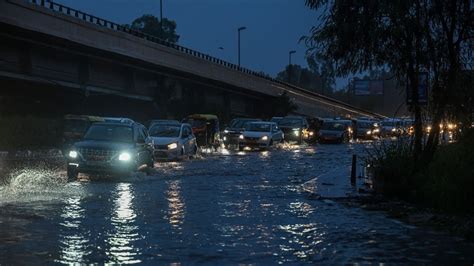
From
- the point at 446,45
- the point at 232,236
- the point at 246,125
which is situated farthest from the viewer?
the point at 246,125

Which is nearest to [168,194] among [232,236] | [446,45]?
[232,236]

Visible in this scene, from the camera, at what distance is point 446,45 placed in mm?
15398

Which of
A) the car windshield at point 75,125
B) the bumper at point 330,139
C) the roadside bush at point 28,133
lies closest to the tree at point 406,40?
the car windshield at point 75,125

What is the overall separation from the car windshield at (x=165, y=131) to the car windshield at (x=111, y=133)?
9118mm

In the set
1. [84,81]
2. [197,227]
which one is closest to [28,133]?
[84,81]

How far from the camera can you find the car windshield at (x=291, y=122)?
51375mm

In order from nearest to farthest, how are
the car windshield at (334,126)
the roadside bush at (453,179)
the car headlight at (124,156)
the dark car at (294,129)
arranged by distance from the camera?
the roadside bush at (453,179) < the car headlight at (124,156) < the dark car at (294,129) < the car windshield at (334,126)

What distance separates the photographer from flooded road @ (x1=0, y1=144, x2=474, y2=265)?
8.90m

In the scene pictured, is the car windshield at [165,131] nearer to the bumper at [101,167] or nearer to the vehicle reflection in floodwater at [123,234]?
the bumper at [101,167]

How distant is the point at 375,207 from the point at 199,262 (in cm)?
649

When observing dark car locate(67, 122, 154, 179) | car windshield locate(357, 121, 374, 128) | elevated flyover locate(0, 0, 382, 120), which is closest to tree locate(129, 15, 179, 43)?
elevated flyover locate(0, 0, 382, 120)

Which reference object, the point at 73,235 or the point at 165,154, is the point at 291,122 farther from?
the point at 73,235

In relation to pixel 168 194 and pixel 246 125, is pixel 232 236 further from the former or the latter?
pixel 246 125

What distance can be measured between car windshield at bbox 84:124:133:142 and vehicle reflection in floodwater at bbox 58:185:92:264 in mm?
6434
